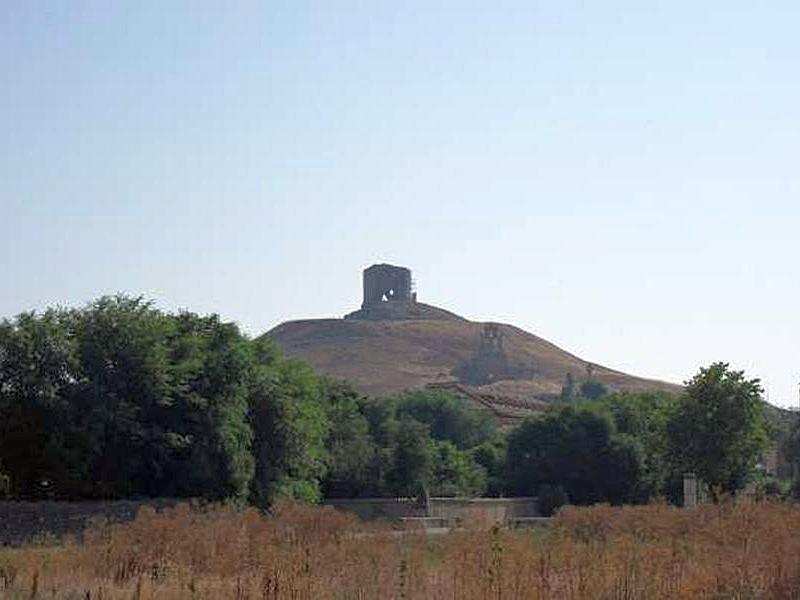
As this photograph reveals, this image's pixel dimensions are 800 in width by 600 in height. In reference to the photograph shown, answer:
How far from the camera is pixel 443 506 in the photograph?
48.2 meters

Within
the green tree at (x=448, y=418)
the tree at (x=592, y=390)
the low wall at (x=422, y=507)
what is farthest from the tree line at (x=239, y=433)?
the tree at (x=592, y=390)

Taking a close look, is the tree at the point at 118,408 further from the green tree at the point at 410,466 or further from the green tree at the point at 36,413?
the green tree at the point at 410,466

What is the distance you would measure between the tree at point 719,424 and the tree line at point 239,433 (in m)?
0.05

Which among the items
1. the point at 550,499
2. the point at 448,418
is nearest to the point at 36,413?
the point at 550,499

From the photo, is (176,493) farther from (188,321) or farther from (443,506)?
(443,506)

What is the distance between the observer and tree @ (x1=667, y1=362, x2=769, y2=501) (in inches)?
1879

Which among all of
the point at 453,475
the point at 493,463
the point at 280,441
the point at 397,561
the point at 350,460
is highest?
the point at 493,463

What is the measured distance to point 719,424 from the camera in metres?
47.9

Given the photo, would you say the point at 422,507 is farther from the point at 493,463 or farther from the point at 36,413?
the point at 493,463

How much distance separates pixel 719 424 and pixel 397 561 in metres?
29.1

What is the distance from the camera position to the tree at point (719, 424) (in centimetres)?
4772

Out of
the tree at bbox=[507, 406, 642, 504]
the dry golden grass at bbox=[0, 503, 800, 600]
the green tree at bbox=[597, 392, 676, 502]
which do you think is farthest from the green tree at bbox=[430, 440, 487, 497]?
the dry golden grass at bbox=[0, 503, 800, 600]

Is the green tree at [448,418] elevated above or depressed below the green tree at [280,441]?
above

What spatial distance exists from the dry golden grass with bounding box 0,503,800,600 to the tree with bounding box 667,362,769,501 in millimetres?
20990
